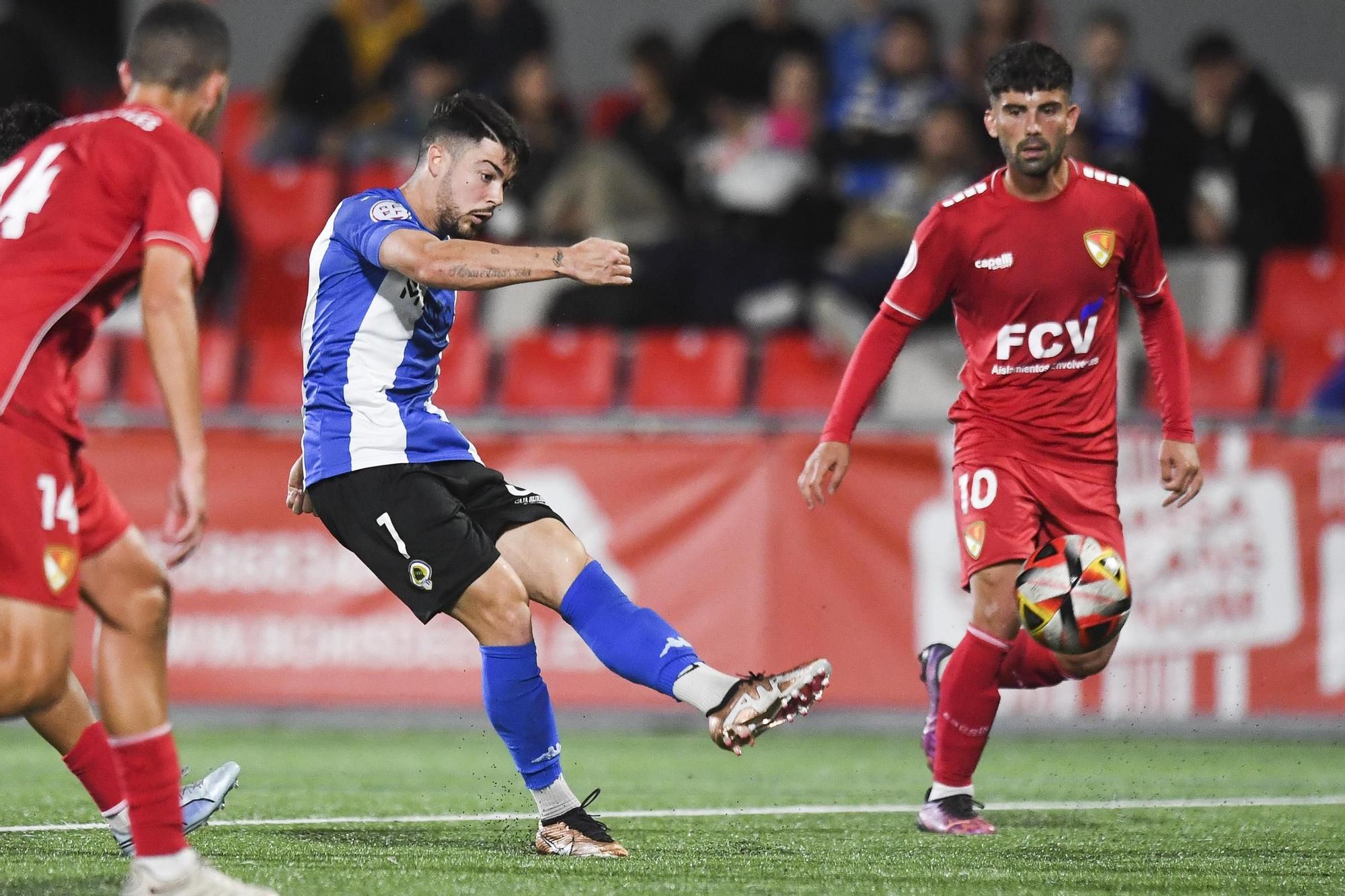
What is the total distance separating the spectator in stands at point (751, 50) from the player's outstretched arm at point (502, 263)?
8.65 m

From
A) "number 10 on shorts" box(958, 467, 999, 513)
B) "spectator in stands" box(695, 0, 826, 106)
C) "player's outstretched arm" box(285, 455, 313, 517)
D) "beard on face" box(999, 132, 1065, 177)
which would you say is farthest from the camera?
"spectator in stands" box(695, 0, 826, 106)

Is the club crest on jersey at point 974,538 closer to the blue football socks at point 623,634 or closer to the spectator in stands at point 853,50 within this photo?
the blue football socks at point 623,634

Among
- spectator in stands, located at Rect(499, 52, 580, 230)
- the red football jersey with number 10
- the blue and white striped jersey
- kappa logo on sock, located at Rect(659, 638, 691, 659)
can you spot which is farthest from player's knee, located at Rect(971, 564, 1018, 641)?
spectator in stands, located at Rect(499, 52, 580, 230)

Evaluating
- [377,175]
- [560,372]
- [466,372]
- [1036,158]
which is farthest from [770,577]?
[377,175]

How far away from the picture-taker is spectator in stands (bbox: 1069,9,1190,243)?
11922 mm

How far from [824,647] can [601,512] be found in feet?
4.49

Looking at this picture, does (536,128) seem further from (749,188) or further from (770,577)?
(770,577)

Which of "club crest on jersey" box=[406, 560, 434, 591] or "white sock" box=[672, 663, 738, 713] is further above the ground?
"club crest on jersey" box=[406, 560, 434, 591]

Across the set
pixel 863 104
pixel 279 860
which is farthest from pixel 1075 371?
pixel 863 104

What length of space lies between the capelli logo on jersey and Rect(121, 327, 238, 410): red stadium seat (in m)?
6.47

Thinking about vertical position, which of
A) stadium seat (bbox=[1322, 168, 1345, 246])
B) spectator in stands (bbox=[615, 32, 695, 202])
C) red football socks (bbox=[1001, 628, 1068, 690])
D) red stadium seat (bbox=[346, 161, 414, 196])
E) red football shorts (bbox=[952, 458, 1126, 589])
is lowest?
red football socks (bbox=[1001, 628, 1068, 690])

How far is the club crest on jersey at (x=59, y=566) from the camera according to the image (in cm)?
381

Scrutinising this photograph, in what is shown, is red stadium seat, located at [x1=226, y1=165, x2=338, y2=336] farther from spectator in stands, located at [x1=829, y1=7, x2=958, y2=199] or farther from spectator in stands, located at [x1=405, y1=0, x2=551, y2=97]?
spectator in stands, located at [x1=829, y1=7, x2=958, y2=199]

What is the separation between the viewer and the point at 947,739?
5.91 metres
